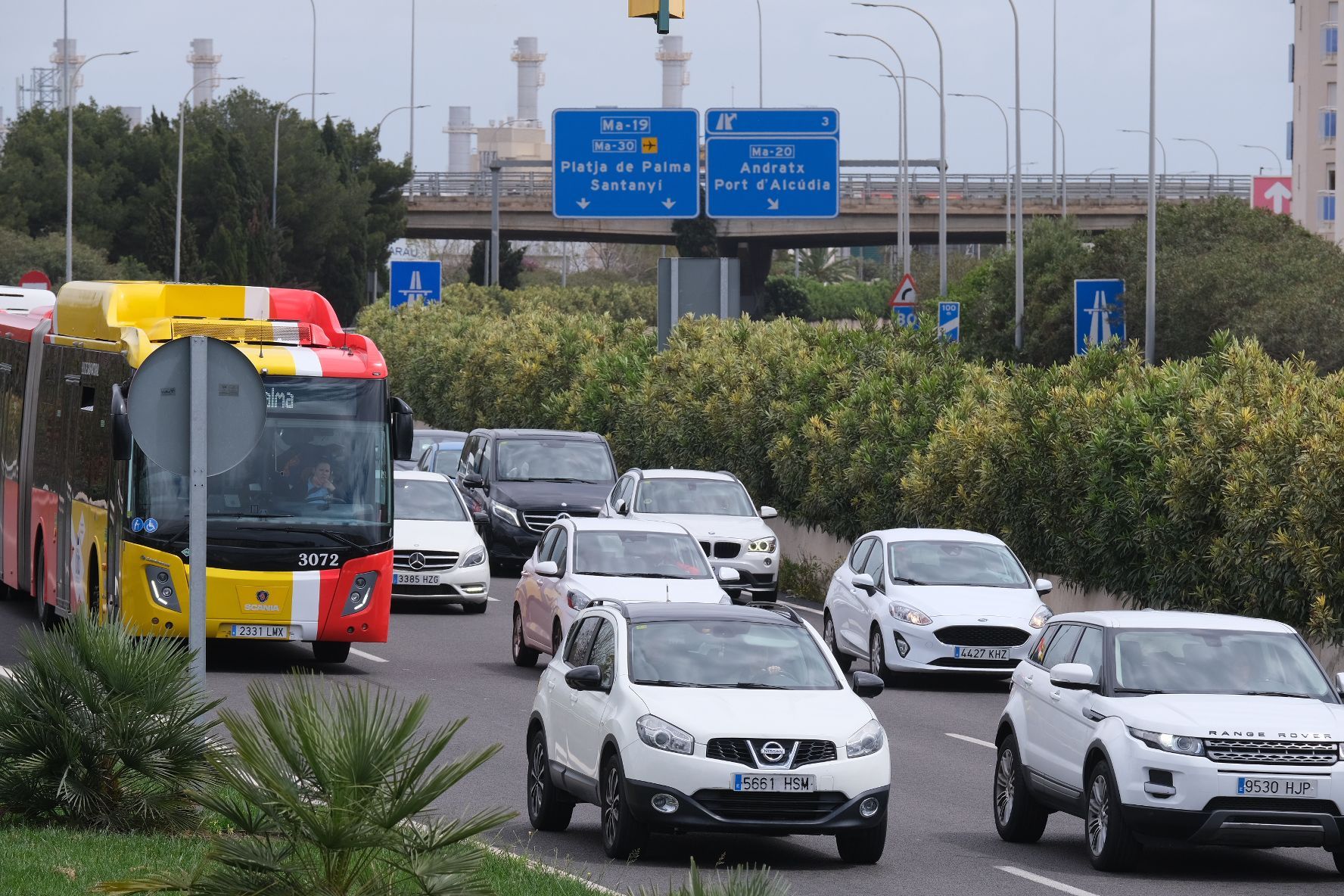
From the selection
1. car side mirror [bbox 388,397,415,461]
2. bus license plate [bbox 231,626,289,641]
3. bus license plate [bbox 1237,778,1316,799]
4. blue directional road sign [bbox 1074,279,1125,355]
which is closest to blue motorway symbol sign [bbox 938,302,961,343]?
blue directional road sign [bbox 1074,279,1125,355]

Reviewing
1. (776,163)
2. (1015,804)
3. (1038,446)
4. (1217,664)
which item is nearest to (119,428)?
(1015,804)

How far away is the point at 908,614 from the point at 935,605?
271 mm

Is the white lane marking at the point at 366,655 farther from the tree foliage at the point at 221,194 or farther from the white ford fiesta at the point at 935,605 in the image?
the tree foliage at the point at 221,194

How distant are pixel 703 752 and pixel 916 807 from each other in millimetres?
3182

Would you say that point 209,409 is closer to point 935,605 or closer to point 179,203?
point 935,605

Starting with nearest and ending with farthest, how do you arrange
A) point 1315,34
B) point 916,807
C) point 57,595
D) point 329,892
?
point 329,892, point 916,807, point 57,595, point 1315,34

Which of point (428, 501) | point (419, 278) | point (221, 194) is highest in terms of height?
point (221, 194)

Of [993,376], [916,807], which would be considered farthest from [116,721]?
[993,376]

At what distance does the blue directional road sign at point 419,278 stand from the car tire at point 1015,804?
5839 cm

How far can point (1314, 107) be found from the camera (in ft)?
368

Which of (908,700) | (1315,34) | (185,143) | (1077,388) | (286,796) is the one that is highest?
(1315,34)

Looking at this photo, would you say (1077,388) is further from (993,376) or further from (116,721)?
(116,721)

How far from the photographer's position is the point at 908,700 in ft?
64.8

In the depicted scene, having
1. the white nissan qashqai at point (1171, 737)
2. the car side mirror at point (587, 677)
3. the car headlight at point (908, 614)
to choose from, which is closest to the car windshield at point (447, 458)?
the car headlight at point (908, 614)
